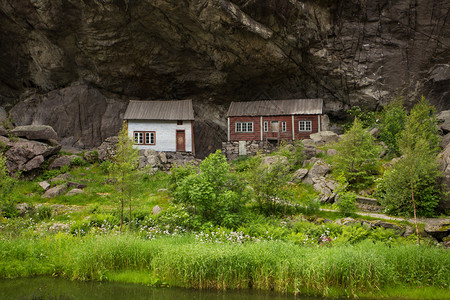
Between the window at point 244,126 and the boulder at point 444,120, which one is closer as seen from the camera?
the boulder at point 444,120

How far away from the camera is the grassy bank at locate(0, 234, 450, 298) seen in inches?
449

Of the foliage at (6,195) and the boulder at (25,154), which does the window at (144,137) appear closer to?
the boulder at (25,154)

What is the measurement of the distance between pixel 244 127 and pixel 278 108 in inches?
190

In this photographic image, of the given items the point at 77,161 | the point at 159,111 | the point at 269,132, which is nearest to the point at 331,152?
the point at 269,132

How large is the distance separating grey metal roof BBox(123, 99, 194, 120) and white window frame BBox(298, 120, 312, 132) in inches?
512

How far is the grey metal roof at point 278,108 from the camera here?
39.5m

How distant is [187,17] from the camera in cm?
3638

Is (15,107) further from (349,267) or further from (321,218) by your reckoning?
(349,267)

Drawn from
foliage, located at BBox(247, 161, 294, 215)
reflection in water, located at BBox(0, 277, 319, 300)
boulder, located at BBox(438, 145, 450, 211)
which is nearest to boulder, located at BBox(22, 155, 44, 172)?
reflection in water, located at BBox(0, 277, 319, 300)

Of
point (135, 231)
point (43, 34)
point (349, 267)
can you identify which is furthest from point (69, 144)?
point (349, 267)

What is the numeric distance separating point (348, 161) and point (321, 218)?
6.64 metres

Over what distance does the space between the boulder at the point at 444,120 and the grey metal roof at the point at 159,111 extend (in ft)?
84.5

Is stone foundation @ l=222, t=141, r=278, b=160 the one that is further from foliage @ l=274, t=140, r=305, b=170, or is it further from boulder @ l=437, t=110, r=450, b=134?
boulder @ l=437, t=110, r=450, b=134

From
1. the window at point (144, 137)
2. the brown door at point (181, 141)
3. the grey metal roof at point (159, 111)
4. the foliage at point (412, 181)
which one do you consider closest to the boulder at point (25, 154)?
the window at point (144, 137)
